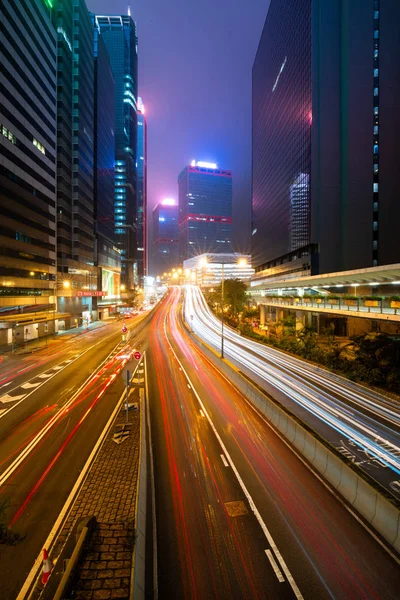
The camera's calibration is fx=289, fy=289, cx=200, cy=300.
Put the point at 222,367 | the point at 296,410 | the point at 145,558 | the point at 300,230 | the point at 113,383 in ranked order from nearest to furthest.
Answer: the point at 145,558
the point at 296,410
the point at 113,383
the point at 222,367
the point at 300,230

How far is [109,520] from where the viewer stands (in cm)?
841

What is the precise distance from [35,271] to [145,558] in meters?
53.4

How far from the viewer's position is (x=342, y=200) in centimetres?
6109

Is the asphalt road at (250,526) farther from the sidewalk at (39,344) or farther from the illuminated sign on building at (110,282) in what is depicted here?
the illuminated sign on building at (110,282)

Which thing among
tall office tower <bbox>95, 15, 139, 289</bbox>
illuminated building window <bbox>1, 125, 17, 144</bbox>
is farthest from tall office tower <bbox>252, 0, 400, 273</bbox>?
tall office tower <bbox>95, 15, 139, 289</bbox>

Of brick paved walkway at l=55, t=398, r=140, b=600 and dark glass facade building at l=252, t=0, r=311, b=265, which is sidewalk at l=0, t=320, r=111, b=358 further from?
dark glass facade building at l=252, t=0, r=311, b=265

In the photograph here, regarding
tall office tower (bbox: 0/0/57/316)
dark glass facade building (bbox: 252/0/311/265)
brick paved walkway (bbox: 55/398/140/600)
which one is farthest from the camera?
dark glass facade building (bbox: 252/0/311/265)

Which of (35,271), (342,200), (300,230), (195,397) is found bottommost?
(195,397)

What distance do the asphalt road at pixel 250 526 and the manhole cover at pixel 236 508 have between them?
0.11 feet

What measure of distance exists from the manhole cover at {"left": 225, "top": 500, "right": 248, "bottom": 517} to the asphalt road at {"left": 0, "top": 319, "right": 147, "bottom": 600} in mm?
5570

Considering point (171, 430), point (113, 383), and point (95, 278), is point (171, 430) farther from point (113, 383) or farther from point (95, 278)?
point (95, 278)

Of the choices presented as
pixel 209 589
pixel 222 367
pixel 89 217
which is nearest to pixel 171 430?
pixel 209 589

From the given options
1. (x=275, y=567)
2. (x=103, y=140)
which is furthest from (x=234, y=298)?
(x=103, y=140)

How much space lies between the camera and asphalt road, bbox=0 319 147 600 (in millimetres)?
8578
